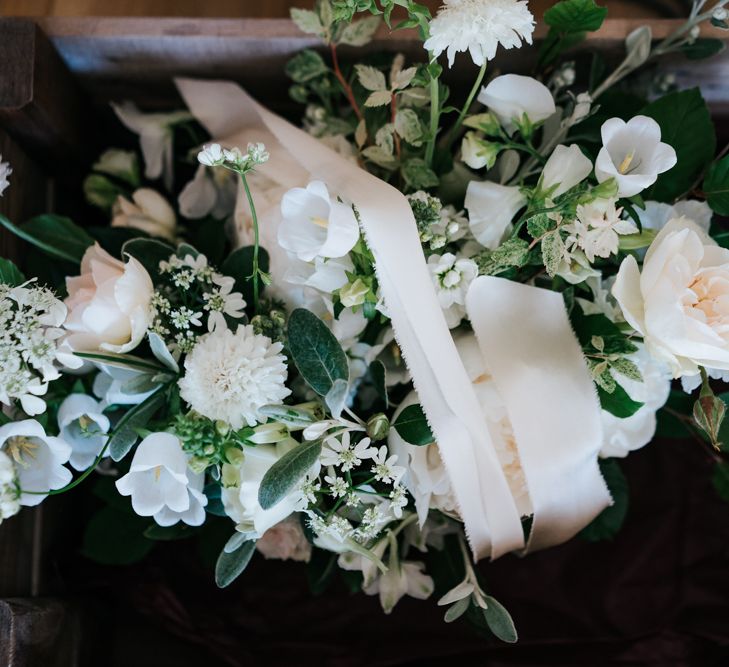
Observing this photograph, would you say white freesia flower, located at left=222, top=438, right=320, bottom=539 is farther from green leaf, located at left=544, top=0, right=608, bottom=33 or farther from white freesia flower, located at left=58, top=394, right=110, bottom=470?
green leaf, located at left=544, top=0, right=608, bottom=33

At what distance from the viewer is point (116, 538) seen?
77 cm

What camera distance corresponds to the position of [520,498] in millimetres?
643

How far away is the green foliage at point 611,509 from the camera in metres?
0.78

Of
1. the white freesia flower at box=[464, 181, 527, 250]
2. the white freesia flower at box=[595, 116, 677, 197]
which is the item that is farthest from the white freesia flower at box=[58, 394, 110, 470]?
the white freesia flower at box=[595, 116, 677, 197]

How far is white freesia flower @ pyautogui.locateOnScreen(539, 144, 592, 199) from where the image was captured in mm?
568

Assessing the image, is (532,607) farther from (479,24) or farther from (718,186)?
(479,24)

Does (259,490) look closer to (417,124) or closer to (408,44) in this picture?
(417,124)

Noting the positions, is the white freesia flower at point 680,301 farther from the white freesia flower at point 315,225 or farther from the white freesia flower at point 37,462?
the white freesia flower at point 37,462

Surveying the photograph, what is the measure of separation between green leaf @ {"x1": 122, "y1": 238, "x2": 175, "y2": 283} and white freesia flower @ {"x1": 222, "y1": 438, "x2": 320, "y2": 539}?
20 centimetres

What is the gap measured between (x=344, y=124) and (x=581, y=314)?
313 mm

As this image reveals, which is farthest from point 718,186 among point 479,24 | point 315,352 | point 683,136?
point 315,352

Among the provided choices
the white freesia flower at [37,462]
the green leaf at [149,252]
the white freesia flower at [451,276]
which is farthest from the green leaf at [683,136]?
the white freesia flower at [37,462]

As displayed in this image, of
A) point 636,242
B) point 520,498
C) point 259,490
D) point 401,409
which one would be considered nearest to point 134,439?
point 259,490

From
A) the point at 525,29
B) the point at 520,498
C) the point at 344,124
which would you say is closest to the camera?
the point at 525,29
